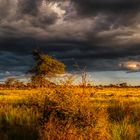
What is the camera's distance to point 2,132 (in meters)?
16.0

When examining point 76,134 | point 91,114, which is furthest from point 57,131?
point 91,114

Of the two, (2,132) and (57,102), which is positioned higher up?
(57,102)

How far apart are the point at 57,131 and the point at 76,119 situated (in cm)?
136

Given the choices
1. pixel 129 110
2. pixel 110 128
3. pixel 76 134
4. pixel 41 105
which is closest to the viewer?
pixel 76 134

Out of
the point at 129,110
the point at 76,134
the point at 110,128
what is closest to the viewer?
the point at 76,134

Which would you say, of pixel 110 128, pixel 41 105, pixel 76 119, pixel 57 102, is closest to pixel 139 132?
pixel 110 128

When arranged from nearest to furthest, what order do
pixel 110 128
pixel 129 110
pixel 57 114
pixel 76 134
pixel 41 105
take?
pixel 76 134 < pixel 110 128 < pixel 57 114 < pixel 41 105 < pixel 129 110

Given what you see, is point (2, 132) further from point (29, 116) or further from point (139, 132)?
point (139, 132)

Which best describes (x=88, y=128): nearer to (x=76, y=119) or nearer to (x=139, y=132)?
(x=76, y=119)

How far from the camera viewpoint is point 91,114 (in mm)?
14633

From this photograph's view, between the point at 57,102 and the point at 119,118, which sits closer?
the point at 57,102

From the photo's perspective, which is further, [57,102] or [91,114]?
[57,102]

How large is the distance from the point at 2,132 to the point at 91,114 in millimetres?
3415

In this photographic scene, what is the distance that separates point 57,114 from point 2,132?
6.91 ft
